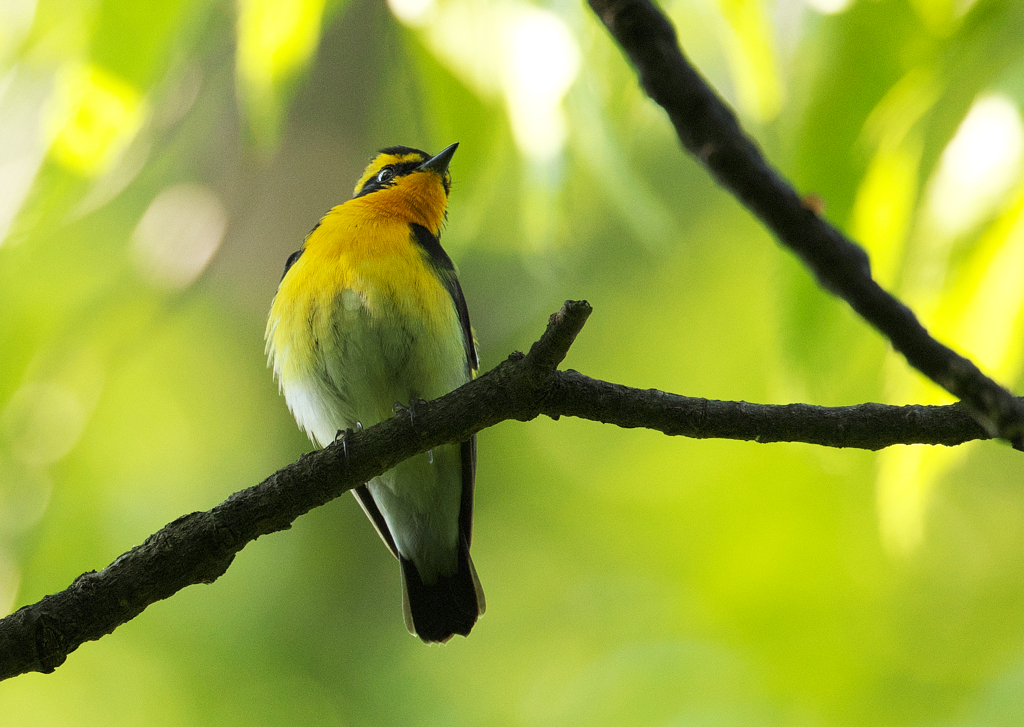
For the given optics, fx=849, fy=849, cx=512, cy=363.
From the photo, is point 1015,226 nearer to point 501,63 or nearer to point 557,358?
point 557,358

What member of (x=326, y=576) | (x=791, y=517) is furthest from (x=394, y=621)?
(x=791, y=517)

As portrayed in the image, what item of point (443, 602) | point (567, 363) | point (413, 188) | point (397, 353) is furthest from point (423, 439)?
point (567, 363)

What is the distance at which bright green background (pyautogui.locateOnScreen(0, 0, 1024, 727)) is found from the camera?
2566 millimetres

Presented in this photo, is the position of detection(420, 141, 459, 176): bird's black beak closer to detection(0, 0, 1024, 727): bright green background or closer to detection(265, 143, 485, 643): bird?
detection(265, 143, 485, 643): bird

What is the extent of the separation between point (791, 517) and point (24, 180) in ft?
20.8

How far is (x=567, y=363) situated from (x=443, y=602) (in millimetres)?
5546

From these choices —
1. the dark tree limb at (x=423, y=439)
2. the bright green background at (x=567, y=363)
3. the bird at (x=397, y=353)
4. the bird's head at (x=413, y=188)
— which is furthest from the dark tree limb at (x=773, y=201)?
the bird's head at (x=413, y=188)

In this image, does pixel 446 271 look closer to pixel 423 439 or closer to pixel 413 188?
pixel 413 188

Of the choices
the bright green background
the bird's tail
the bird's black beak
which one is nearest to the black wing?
the bright green background

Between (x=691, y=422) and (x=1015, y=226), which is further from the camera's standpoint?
(x=691, y=422)

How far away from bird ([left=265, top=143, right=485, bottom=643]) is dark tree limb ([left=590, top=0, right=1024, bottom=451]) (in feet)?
8.54

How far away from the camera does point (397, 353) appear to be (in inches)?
167

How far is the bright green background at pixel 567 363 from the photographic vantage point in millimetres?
2566

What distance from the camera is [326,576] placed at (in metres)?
10.4
